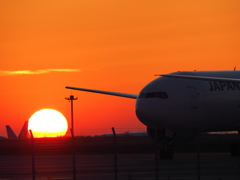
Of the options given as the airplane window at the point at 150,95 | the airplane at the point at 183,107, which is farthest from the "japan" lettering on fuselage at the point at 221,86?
the airplane window at the point at 150,95

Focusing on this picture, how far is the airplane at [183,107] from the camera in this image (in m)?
28.4

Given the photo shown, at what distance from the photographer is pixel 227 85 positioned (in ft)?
101

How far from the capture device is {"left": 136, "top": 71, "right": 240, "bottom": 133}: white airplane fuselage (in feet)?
93.1

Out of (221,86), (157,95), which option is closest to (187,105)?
(157,95)

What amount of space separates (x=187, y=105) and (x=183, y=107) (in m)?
0.24

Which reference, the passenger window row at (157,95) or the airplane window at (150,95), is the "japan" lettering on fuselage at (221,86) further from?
the airplane window at (150,95)

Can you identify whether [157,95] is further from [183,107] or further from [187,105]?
[187,105]

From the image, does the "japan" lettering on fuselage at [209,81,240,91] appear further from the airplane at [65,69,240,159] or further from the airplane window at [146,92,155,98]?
the airplane window at [146,92,155,98]

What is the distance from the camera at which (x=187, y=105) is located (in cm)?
2867

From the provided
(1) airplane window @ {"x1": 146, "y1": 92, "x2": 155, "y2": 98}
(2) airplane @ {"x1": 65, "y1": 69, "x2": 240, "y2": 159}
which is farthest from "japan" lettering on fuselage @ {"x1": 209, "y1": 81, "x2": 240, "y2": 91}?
(1) airplane window @ {"x1": 146, "y1": 92, "x2": 155, "y2": 98}

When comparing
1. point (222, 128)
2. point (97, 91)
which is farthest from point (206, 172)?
point (97, 91)

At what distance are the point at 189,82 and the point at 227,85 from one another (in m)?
2.59

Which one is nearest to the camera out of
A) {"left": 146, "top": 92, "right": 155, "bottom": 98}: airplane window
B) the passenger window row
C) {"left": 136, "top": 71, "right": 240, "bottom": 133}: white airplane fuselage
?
{"left": 136, "top": 71, "right": 240, "bottom": 133}: white airplane fuselage

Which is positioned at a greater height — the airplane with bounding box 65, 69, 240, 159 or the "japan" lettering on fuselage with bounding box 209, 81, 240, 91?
the "japan" lettering on fuselage with bounding box 209, 81, 240, 91
